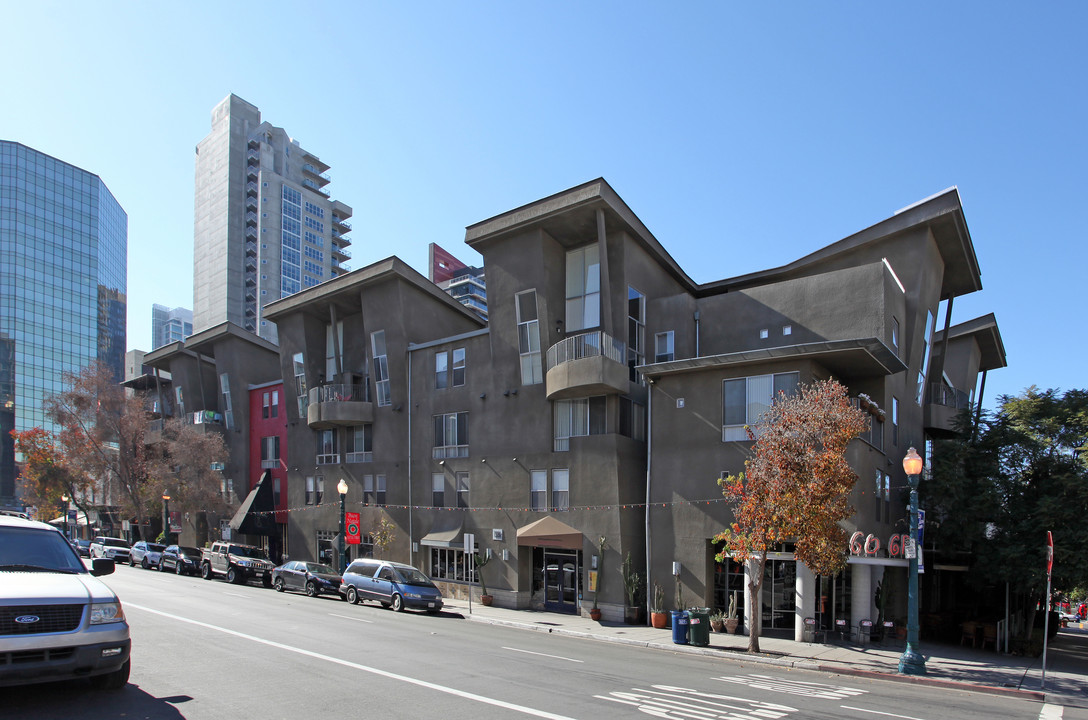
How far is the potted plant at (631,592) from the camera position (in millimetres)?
24781

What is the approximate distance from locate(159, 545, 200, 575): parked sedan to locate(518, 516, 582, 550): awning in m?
20.7

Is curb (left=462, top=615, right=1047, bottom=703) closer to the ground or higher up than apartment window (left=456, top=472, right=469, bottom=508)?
closer to the ground

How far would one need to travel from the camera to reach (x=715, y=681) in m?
13.9

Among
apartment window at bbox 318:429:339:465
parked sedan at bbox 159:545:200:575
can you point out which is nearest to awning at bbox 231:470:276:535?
parked sedan at bbox 159:545:200:575

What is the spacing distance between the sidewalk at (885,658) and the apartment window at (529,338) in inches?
370

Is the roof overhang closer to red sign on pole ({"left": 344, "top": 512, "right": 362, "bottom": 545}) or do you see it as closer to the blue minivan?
the blue minivan

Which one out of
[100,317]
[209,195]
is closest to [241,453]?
[209,195]

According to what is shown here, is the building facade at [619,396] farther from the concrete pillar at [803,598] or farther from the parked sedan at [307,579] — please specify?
the parked sedan at [307,579]

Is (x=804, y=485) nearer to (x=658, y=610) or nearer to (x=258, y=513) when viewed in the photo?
(x=658, y=610)

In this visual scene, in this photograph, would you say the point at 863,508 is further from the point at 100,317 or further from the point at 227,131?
the point at 100,317

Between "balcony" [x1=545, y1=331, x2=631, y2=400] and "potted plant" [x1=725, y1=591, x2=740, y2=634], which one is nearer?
"potted plant" [x1=725, y1=591, x2=740, y2=634]

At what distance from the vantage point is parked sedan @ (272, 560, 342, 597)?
30.2m

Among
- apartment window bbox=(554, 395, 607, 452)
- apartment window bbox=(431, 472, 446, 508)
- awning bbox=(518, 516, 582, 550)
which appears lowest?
awning bbox=(518, 516, 582, 550)

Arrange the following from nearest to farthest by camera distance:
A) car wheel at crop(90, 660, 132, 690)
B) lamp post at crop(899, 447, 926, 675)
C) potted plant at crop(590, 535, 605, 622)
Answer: car wheel at crop(90, 660, 132, 690)
lamp post at crop(899, 447, 926, 675)
potted plant at crop(590, 535, 605, 622)
